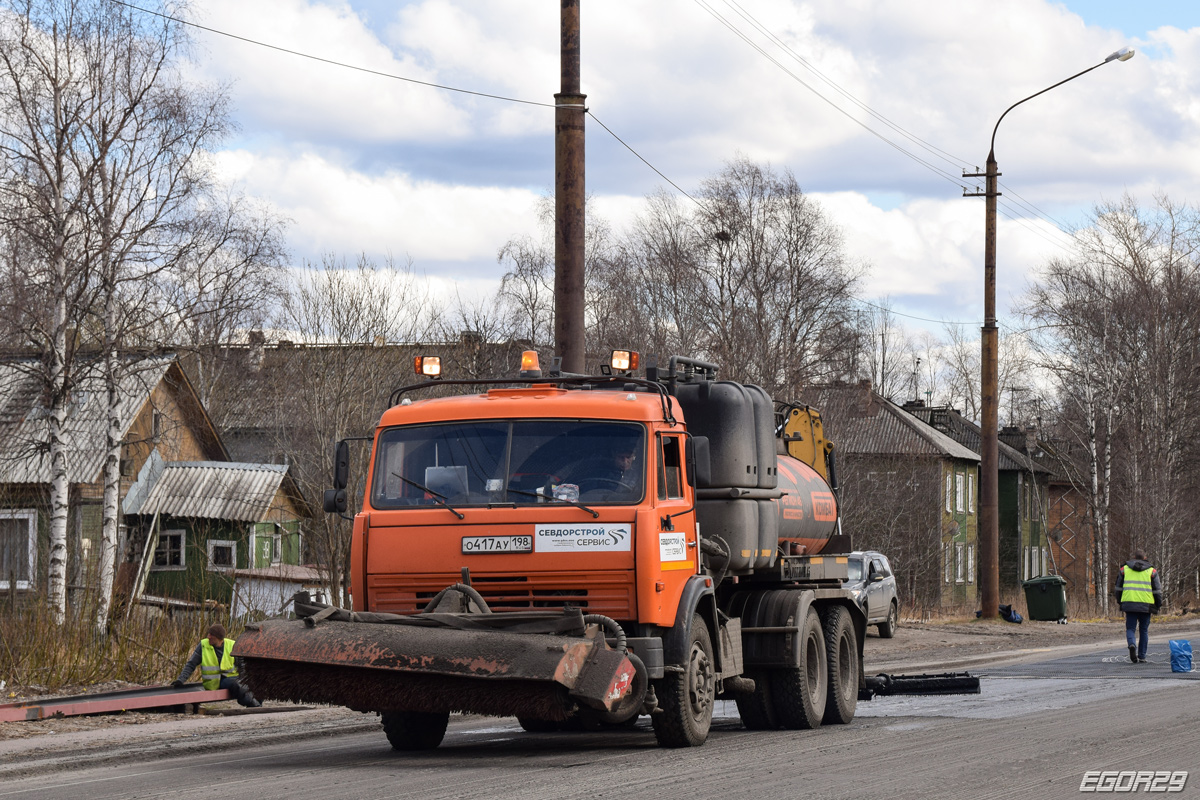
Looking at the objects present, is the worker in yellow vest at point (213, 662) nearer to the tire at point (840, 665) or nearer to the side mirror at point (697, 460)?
the tire at point (840, 665)

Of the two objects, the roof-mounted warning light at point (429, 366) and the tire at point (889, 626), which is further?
the tire at point (889, 626)

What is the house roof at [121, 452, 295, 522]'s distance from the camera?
119ft

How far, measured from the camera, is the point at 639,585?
1002 cm

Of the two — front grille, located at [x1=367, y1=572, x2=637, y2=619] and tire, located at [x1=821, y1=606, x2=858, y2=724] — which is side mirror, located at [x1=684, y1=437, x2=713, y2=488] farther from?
tire, located at [x1=821, y1=606, x2=858, y2=724]

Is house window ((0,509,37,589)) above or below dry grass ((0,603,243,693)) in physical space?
above

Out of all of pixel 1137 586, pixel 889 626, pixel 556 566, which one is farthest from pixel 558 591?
pixel 889 626

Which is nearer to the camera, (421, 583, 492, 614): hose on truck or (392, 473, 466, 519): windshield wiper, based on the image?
(421, 583, 492, 614): hose on truck

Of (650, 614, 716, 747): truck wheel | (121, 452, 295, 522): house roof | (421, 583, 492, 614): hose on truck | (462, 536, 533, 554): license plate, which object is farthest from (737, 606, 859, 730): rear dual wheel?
(121, 452, 295, 522): house roof

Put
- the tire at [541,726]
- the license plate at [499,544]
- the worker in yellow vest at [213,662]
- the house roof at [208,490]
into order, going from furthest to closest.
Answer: the house roof at [208,490], the worker in yellow vest at [213,662], the tire at [541,726], the license plate at [499,544]

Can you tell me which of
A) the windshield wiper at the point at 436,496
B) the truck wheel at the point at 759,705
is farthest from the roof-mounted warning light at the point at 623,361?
the truck wheel at the point at 759,705

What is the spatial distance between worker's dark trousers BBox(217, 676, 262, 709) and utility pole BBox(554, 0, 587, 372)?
4.70m

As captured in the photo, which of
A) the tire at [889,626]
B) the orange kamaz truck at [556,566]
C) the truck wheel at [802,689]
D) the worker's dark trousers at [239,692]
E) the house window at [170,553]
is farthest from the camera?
the house window at [170,553]

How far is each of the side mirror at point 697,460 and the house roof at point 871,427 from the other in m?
33.7

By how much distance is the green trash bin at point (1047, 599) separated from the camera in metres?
36.1
